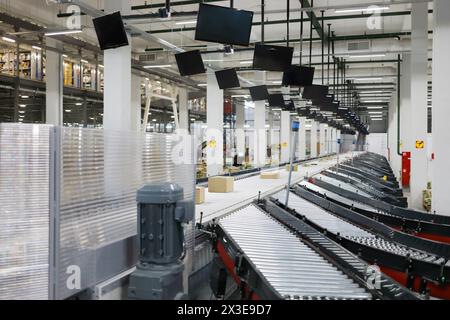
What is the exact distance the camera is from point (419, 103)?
419 inches

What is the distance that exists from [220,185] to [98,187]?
4.34 metres

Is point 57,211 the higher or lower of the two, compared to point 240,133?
lower

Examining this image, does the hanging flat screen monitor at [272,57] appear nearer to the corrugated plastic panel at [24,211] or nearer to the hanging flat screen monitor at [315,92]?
the hanging flat screen monitor at [315,92]

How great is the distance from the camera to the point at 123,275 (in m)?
2.62

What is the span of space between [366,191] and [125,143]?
8.21 meters

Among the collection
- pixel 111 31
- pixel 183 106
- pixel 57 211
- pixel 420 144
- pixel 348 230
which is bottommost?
pixel 348 230

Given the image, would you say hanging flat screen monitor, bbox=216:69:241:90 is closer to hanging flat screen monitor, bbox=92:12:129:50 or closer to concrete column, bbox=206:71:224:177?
hanging flat screen monitor, bbox=92:12:129:50

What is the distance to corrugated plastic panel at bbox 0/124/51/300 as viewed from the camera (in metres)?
2.04

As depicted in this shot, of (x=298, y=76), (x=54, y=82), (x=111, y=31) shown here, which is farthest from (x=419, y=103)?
(x=54, y=82)

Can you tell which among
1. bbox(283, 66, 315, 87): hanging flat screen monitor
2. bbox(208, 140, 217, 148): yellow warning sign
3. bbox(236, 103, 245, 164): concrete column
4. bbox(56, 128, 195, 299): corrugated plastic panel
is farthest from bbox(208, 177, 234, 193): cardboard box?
bbox(236, 103, 245, 164): concrete column

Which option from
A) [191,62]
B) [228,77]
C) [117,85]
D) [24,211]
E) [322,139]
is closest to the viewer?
[24,211]

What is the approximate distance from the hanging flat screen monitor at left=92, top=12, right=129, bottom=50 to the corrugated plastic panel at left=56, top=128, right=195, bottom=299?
429 centimetres

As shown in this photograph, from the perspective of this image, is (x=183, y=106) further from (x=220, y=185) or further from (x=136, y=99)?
(x=220, y=185)

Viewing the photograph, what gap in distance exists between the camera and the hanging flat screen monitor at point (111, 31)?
6766 millimetres
